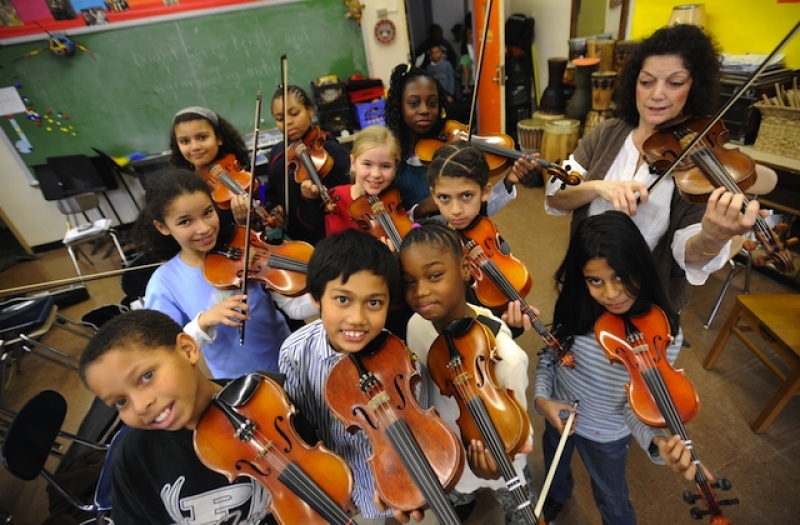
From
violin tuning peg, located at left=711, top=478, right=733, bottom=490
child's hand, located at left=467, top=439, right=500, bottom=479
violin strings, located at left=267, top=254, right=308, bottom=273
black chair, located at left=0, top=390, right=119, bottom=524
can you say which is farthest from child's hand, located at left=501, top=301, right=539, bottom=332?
black chair, located at left=0, top=390, right=119, bottom=524

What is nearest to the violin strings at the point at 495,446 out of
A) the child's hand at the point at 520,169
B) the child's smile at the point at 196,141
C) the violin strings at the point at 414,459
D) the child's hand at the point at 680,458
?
the violin strings at the point at 414,459

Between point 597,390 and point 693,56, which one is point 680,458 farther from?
point 693,56

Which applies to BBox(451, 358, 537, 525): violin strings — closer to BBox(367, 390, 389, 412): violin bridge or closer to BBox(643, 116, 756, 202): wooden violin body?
BBox(367, 390, 389, 412): violin bridge

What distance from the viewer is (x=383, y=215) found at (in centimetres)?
182

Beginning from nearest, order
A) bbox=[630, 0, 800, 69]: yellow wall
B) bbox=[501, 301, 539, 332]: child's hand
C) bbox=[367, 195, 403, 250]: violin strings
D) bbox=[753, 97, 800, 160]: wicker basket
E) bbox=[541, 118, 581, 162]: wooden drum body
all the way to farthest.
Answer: bbox=[501, 301, 539, 332]: child's hand < bbox=[367, 195, 403, 250]: violin strings < bbox=[753, 97, 800, 160]: wicker basket < bbox=[630, 0, 800, 69]: yellow wall < bbox=[541, 118, 581, 162]: wooden drum body

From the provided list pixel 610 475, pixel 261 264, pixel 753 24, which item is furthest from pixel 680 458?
pixel 753 24

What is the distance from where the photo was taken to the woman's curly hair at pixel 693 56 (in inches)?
50.6

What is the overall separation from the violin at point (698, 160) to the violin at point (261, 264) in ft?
4.30

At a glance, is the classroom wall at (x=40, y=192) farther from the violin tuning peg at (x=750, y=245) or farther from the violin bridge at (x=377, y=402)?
the violin bridge at (x=377, y=402)

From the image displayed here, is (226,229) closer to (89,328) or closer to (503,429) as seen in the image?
(503,429)

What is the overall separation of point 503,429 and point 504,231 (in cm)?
312

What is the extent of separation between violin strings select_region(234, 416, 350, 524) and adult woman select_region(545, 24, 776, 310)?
1220mm

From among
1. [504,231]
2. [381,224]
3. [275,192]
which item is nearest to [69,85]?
[275,192]

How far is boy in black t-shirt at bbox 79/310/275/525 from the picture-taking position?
34.6 inches
